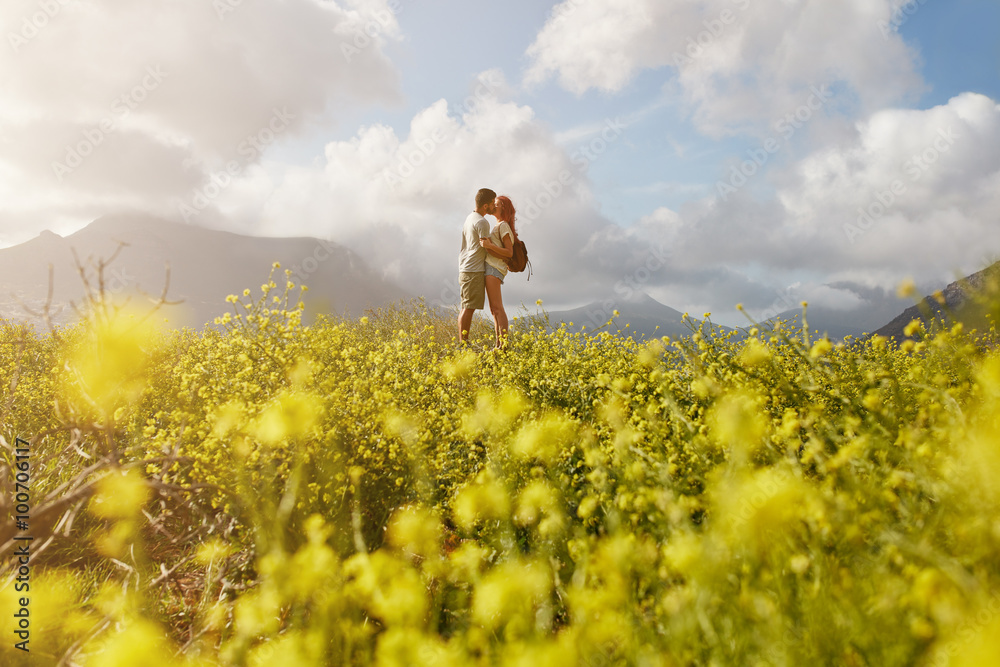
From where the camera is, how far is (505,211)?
595 centimetres

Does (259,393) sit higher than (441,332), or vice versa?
(441,332)

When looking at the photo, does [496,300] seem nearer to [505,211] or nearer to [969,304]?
[505,211]

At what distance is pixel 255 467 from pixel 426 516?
0.87 m

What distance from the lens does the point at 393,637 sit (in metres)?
1.16

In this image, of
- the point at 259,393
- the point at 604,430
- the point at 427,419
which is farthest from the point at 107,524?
the point at 604,430

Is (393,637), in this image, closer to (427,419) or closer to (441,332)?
(427,419)

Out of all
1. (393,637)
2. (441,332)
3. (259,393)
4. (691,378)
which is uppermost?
(441,332)

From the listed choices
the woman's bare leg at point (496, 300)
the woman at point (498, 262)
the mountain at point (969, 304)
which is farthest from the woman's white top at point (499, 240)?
the mountain at point (969, 304)

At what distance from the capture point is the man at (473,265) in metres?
5.61

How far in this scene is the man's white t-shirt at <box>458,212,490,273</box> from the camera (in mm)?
5516

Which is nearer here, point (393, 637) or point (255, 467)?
point (393, 637)

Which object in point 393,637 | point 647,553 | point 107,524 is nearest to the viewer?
point 393,637

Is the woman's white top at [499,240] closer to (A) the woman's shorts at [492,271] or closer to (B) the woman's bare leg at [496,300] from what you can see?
(A) the woman's shorts at [492,271]

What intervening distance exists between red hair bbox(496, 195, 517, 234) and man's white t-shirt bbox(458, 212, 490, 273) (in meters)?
0.35
